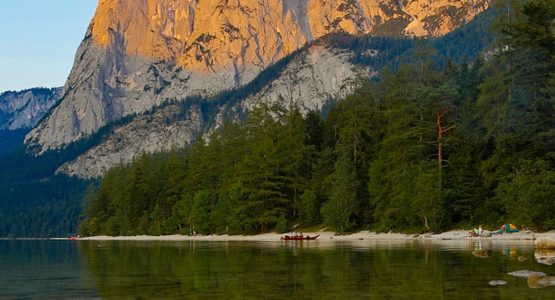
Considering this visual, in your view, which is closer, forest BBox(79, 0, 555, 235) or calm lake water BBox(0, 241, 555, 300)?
calm lake water BBox(0, 241, 555, 300)

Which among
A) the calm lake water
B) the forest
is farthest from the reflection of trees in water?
the forest

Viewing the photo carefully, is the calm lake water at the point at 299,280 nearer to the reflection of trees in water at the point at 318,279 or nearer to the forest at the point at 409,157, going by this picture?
the reflection of trees in water at the point at 318,279

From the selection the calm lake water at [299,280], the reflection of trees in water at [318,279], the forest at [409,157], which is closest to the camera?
the calm lake water at [299,280]

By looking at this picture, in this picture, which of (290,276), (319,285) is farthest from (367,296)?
(290,276)

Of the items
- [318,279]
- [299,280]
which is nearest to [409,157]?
[318,279]

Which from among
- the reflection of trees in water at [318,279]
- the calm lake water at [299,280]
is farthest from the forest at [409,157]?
the calm lake water at [299,280]

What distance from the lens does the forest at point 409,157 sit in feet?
206

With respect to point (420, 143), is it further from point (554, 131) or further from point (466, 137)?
point (554, 131)

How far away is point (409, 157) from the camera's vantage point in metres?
73.1

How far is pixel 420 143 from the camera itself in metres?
71.5

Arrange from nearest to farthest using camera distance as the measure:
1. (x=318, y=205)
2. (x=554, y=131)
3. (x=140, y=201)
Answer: (x=554, y=131), (x=318, y=205), (x=140, y=201)

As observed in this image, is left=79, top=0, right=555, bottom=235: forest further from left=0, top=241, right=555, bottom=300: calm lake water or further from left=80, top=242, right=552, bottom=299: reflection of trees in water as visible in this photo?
left=0, top=241, right=555, bottom=300: calm lake water

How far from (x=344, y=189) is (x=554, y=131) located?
983 inches

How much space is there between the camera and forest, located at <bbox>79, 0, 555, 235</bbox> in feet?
206
